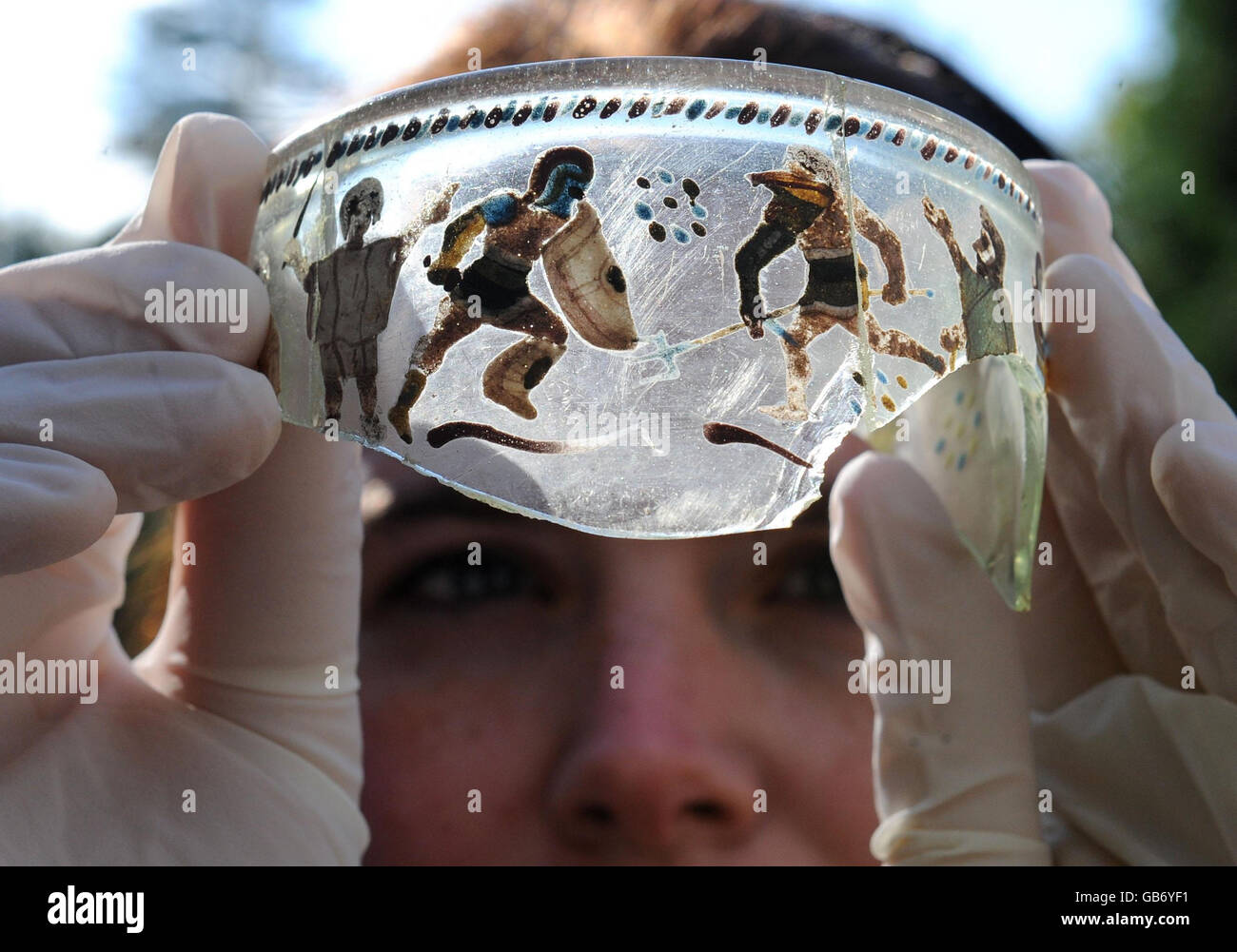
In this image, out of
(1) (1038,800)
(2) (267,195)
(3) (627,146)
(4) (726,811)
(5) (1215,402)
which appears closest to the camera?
(3) (627,146)

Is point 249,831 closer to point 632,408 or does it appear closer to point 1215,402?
point 632,408

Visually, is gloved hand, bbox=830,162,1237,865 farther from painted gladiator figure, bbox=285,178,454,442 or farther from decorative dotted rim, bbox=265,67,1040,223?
painted gladiator figure, bbox=285,178,454,442

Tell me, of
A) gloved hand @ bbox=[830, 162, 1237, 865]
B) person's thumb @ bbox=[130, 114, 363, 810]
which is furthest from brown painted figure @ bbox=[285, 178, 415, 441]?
gloved hand @ bbox=[830, 162, 1237, 865]

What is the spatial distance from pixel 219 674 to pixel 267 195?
1.29 ft

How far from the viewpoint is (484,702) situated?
1.12 meters

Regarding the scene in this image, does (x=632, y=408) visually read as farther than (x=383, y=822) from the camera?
No

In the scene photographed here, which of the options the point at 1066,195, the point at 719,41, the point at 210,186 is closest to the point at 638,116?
the point at 210,186

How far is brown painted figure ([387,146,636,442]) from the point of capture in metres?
0.54

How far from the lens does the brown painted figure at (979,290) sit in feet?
1.92

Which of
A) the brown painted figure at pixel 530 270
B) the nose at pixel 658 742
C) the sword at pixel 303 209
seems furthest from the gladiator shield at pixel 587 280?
the nose at pixel 658 742

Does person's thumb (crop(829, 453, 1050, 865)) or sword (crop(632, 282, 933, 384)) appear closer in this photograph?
sword (crop(632, 282, 933, 384))

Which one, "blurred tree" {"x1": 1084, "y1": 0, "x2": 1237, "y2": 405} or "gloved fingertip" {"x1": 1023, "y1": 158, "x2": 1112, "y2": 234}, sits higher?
"blurred tree" {"x1": 1084, "y1": 0, "x2": 1237, "y2": 405}

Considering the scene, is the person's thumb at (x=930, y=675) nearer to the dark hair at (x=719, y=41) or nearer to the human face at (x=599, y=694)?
the human face at (x=599, y=694)

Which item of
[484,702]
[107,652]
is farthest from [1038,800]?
[107,652]
